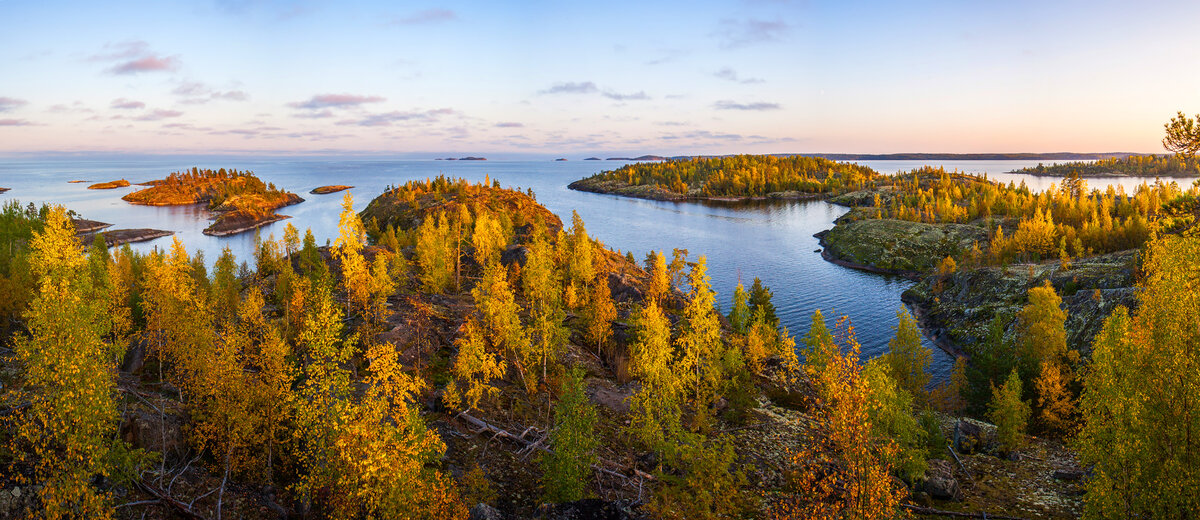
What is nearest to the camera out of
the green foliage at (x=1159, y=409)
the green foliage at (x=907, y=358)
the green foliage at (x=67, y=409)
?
the green foliage at (x=67, y=409)

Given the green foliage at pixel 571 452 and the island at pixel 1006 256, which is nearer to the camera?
the green foliage at pixel 571 452

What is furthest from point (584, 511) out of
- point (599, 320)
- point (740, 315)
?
point (740, 315)

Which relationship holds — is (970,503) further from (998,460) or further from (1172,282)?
(1172,282)

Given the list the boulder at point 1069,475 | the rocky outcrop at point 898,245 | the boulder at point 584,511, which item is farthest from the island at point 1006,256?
the boulder at point 584,511

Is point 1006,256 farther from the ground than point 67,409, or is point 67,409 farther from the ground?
point 67,409

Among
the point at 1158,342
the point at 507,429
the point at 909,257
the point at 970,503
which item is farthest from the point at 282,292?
the point at 909,257

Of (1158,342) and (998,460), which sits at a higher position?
(1158,342)

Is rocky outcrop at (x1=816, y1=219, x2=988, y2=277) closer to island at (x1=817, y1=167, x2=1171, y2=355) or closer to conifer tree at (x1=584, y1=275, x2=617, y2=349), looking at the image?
island at (x1=817, y1=167, x2=1171, y2=355)

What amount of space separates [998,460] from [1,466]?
5262 centimetres

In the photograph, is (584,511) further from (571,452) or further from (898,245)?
(898,245)

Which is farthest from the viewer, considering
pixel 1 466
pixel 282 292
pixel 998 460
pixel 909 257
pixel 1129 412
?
pixel 909 257

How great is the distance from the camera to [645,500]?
25812mm

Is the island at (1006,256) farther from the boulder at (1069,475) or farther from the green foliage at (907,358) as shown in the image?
the boulder at (1069,475)

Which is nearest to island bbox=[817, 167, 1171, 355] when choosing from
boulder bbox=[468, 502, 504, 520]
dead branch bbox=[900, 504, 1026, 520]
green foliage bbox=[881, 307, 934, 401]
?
green foliage bbox=[881, 307, 934, 401]
